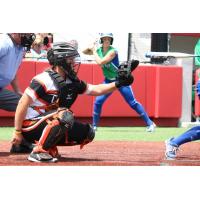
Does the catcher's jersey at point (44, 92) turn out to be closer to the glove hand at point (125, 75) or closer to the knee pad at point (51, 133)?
the knee pad at point (51, 133)

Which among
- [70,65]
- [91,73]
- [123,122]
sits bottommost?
[123,122]

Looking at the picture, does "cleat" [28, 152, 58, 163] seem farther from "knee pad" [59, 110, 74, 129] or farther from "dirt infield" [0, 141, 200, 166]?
"knee pad" [59, 110, 74, 129]

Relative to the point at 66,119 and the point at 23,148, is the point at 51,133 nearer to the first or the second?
the point at 66,119

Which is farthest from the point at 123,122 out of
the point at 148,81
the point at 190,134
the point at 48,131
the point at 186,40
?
the point at 48,131

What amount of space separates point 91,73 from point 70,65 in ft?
23.1

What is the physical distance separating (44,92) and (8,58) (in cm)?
110

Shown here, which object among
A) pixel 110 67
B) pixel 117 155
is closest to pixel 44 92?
pixel 117 155

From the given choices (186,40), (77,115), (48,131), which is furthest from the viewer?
(186,40)

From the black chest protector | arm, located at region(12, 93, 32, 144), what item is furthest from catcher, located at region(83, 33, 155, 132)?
arm, located at region(12, 93, 32, 144)

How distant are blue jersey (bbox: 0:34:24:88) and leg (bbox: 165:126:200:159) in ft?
5.90

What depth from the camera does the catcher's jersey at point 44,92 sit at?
241 inches

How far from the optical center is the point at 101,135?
10945mm

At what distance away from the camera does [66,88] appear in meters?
6.32

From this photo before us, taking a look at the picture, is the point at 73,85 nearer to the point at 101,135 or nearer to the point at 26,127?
the point at 26,127
